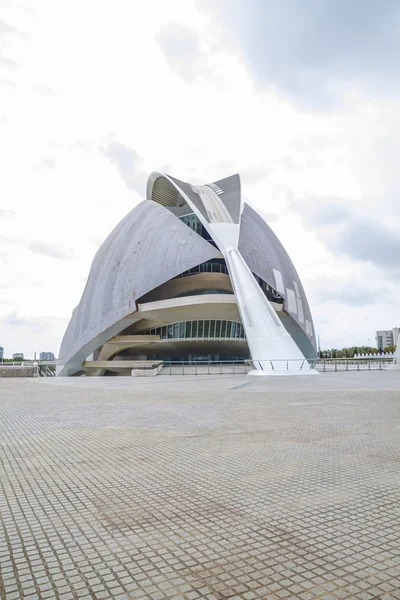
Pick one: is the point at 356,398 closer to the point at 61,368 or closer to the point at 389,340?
the point at 61,368

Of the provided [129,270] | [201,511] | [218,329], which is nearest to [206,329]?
[218,329]

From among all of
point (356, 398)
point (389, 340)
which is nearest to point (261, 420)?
point (356, 398)

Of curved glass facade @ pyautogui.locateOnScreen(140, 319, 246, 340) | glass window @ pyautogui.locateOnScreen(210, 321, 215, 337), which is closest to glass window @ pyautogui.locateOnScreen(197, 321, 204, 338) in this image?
curved glass facade @ pyautogui.locateOnScreen(140, 319, 246, 340)

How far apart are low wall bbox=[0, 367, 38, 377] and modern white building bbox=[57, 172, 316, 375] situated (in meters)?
3.14

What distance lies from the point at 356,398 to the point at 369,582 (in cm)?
929

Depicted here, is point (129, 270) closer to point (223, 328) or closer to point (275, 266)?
point (223, 328)

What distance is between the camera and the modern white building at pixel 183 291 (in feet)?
94.7

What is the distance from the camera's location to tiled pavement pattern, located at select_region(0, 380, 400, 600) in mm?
2443

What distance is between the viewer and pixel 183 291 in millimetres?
33438

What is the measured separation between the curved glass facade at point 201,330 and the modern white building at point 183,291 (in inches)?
2.9

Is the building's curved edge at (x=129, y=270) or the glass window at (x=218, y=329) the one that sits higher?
the building's curved edge at (x=129, y=270)

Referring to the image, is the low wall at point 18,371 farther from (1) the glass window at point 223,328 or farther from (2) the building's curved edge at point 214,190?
(2) the building's curved edge at point 214,190

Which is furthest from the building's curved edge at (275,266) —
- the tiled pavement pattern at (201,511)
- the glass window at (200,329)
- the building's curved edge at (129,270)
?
the tiled pavement pattern at (201,511)

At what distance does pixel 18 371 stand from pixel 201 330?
12.5m
